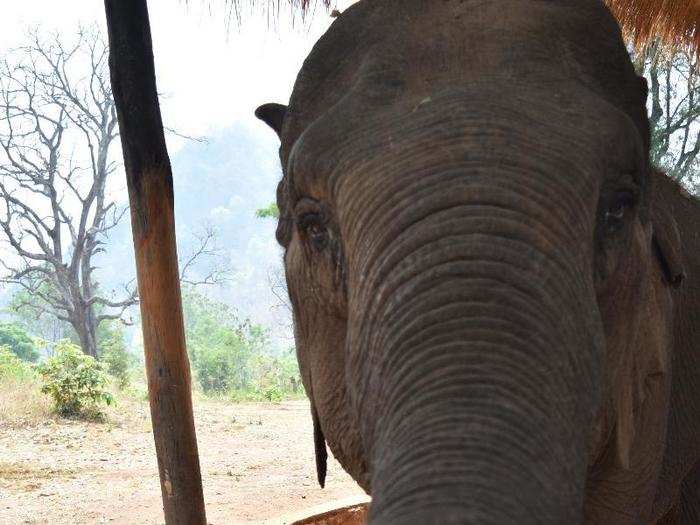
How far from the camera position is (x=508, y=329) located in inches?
59.4

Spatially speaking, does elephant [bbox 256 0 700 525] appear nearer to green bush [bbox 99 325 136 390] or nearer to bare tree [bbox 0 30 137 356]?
green bush [bbox 99 325 136 390]

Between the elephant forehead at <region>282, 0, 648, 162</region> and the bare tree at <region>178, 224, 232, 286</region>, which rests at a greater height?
the bare tree at <region>178, 224, 232, 286</region>

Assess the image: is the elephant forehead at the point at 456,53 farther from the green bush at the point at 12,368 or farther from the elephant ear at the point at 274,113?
the green bush at the point at 12,368

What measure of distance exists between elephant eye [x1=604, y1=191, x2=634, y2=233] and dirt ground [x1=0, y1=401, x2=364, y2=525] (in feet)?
17.5

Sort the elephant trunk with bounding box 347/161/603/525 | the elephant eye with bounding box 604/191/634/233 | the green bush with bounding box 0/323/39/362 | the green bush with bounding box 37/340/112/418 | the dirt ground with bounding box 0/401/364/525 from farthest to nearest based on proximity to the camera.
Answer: the green bush with bounding box 0/323/39/362 → the green bush with bounding box 37/340/112/418 → the dirt ground with bounding box 0/401/364/525 → the elephant eye with bounding box 604/191/634/233 → the elephant trunk with bounding box 347/161/603/525

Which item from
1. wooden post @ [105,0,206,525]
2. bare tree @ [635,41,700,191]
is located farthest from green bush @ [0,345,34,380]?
wooden post @ [105,0,206,525]

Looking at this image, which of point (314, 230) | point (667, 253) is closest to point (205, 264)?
point (667, 253)

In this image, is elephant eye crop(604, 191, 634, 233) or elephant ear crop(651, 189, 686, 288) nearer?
elephant eye crop(604, 191, 634, 233)

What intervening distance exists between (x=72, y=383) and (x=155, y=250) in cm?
991

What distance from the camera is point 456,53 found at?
2061 millimetres

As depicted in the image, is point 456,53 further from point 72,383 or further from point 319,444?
point 72,383

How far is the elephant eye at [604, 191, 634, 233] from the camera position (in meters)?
1.93

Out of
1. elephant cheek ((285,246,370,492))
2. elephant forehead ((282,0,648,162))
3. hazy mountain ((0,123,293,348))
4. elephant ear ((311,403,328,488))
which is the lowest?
elephant ear ((311,403,328,488))

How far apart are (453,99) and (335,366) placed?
0.69m
